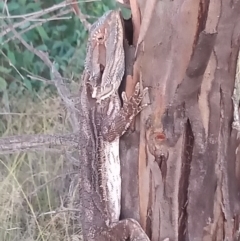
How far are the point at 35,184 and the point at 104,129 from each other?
1.10 m

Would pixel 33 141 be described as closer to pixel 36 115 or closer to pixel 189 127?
pixel 189 127

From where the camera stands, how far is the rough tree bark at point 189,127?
0.89 meters

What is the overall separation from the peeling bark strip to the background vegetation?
108cm

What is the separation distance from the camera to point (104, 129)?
119 centimetres

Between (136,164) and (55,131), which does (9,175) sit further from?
(136,164)

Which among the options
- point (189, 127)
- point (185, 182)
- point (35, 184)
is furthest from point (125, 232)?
point (35, 184)

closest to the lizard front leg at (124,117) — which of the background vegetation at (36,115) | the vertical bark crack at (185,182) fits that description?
the vertical bark crack at (185,182)

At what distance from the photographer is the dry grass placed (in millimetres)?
2074

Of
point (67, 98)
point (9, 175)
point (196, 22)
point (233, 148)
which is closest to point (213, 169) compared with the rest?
point (233, 148)

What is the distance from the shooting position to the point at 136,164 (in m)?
1.01

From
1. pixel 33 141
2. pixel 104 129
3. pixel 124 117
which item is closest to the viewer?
pixel 124 117

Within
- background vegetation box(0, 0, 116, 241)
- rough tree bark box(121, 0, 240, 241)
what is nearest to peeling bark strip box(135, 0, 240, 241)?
rough tree bark box(121, 0, 240, 241)

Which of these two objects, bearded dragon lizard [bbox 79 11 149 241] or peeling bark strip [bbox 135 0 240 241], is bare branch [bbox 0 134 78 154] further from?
peeling bark strip [bbox 135 0 240 241]

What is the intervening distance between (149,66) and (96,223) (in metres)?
0.49
